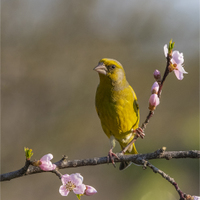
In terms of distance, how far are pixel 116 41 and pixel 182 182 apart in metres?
5.07

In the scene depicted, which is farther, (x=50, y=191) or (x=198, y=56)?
(x=198, y=56)

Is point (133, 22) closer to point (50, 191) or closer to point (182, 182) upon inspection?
point (182, 182)

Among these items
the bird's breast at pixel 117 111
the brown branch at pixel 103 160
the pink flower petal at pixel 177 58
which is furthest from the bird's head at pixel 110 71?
Answer: the brown branch at pixel 103 160

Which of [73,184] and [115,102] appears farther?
[115,102]

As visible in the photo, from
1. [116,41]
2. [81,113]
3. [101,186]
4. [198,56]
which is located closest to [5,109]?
[81,113]

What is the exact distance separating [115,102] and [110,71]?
0.38 metres

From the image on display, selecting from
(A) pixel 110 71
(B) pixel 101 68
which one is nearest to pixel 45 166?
(B) pixel 101 68

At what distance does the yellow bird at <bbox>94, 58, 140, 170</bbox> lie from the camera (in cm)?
361

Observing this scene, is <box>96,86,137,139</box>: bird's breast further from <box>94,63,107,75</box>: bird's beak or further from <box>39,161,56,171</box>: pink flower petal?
<box>39,161,56,171</box>: pink flower petal

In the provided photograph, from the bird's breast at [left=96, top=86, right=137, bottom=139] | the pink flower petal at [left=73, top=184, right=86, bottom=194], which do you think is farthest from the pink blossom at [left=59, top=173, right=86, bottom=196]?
the bird's breast at [left=96, top=86, right=137, bottom=139]

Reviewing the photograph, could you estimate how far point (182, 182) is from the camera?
27.6 ft

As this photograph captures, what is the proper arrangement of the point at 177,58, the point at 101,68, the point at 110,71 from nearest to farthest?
the point at 177,58
the point at 101,68
the point at 110,71

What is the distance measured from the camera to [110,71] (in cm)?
363

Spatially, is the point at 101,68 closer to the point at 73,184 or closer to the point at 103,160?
the point at 103,160
